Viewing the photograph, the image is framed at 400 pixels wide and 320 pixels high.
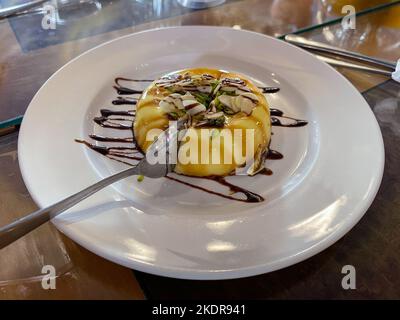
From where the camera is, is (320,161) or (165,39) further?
(165,39)

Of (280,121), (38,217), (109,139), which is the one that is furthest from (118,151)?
(280,121)

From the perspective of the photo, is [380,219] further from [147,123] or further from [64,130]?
[64,130]

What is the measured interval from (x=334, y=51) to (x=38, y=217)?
102 centimetres

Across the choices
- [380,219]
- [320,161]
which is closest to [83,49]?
[320,161]

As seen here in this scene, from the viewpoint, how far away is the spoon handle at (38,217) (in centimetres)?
62

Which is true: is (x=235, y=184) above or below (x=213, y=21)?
below

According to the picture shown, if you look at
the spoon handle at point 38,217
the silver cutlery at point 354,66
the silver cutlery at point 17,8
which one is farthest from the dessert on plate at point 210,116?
the silver cutlery at point 17,8

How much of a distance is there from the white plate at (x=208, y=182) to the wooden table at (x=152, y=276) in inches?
2.7

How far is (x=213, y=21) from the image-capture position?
1429 mm

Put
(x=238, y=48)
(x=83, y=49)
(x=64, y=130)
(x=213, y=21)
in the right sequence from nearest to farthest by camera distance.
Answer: (x=64, y=130) < (x=238, y=48) < (x=83, y=49) < (x=213, y=21)

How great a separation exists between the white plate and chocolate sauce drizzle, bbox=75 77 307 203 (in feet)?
0.06
